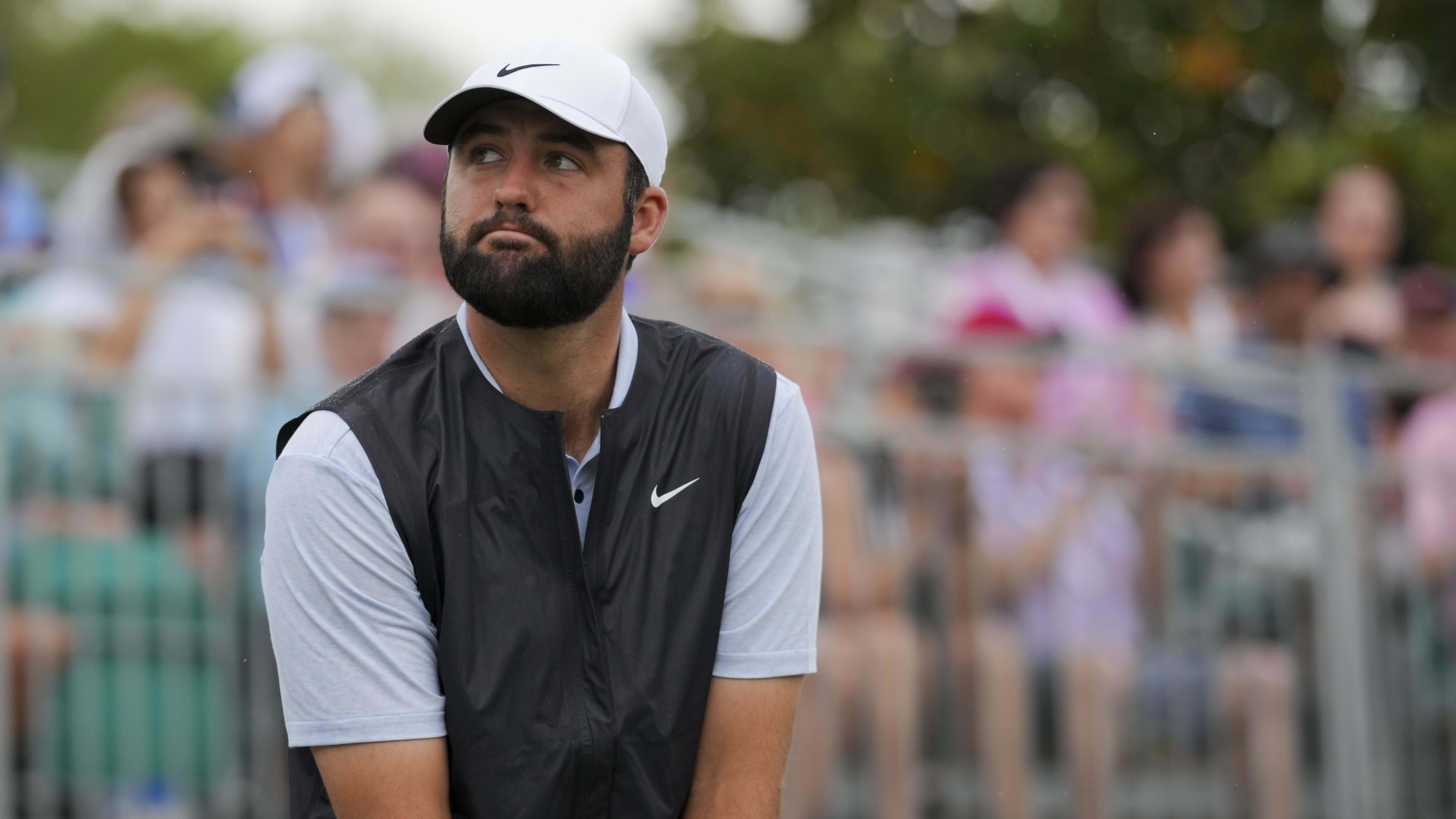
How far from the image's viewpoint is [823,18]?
1762 cm

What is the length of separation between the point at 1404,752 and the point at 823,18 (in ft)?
40.2

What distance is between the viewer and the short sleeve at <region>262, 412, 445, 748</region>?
2885mm

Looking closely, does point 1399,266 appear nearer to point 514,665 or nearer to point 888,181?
point 514,665

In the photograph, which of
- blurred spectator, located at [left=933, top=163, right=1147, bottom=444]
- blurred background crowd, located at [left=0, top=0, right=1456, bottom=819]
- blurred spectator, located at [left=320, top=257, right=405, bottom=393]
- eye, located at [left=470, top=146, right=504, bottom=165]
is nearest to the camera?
eye, located at [left=470, top=146, right=504, bottom=165]

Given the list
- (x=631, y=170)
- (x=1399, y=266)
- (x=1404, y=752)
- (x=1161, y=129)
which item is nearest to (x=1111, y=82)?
(x=1161, y=129)

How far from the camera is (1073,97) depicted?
16203 millimetres

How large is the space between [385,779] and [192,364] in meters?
3.36

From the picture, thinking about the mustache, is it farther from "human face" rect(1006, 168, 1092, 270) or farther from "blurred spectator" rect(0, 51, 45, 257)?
"human face" rect(1006, 168, 1092, 270)

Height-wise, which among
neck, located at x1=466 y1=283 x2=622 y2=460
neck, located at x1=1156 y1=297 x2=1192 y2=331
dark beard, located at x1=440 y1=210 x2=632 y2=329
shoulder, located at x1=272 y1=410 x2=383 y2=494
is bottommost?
shoulder, located at x1=272 y1=410 x2=383 y2=494

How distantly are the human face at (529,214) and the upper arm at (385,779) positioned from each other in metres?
0.75

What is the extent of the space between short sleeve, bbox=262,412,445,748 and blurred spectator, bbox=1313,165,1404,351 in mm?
5912

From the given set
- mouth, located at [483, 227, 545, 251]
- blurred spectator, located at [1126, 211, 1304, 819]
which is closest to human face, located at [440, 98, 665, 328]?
mouth, located at [483, 227, 545, 251]

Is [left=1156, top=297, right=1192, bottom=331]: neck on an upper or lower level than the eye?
upper

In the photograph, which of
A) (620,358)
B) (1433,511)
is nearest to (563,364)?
(620,358)
